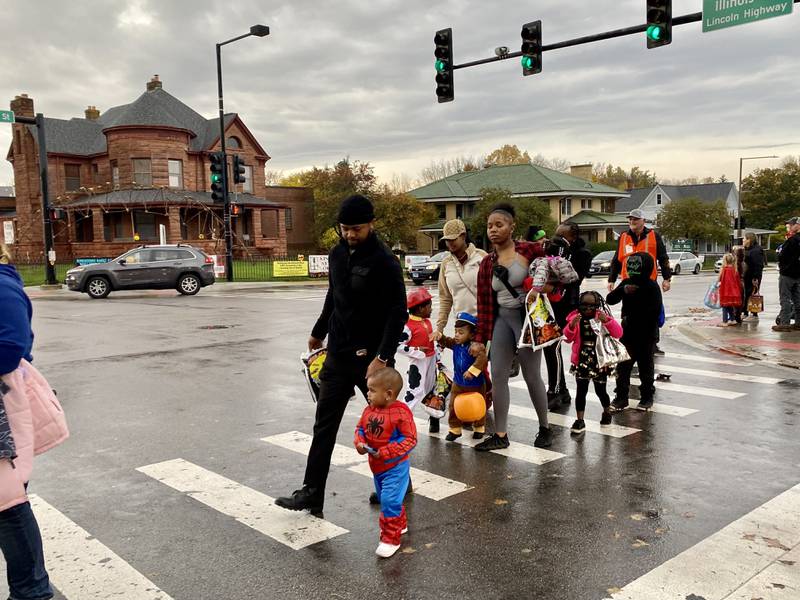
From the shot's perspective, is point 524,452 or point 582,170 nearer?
point 524,452

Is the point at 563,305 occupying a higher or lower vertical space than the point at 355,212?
lower

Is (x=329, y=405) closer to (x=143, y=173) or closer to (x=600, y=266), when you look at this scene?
(x=600, y=266)

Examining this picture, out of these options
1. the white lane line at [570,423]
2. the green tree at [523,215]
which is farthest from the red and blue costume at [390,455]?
the green tree at [523,215]

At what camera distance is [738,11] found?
12.0 metres

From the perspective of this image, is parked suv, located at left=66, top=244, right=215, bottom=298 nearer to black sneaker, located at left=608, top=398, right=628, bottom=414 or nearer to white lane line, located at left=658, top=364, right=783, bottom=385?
white lane line, located at left=658, top=364, right=783, bottom=385

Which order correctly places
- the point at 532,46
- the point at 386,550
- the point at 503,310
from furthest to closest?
the point at 532,46 → the point at 503,310 → the point at 386,550

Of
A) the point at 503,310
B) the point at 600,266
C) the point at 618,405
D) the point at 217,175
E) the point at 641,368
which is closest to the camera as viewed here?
the point at 503,310

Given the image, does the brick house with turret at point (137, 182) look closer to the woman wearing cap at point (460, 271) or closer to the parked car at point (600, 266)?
the parked car at point (600, 266)

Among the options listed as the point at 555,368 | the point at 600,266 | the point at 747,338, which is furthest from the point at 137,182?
the point at 555,368

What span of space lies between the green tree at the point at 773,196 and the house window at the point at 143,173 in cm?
6475

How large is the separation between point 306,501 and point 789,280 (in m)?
11.8

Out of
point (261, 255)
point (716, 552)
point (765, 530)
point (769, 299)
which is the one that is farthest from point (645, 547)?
point (261, 255)

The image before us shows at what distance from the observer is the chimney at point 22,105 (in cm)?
4584

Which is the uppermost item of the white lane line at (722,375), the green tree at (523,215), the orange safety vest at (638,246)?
the green tree at (523,215)
